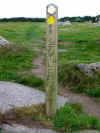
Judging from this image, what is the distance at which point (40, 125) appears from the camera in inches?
156

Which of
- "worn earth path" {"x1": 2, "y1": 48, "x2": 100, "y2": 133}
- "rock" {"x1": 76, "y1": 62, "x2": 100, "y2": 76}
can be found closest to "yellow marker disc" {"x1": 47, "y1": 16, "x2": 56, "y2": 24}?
"worn earth path" {"x1": 2, "y1": 48, "x2": 100, "y2": 133}

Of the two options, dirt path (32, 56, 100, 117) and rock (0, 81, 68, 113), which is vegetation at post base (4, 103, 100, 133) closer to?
rock (0, 81, 68, 113)

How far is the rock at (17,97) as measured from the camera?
455 cm

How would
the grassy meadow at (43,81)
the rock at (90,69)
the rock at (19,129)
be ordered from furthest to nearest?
the rock at (90,69) → the grassy meadow at (43,81) → the rock at (19,129)

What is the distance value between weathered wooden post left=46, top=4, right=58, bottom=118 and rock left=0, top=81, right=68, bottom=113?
0.62 metres

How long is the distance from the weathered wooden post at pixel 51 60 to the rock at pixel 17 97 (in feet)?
2.05

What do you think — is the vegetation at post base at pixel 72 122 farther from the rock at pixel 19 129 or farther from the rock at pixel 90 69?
the rock at pixel 90 69

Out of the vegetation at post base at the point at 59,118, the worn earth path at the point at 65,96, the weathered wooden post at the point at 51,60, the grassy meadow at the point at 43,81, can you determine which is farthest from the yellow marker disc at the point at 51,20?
the worn earth path at the point at 65,96

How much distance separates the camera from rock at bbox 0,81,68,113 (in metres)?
4.55

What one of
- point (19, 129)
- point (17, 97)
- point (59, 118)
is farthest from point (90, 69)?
point (19, 129)

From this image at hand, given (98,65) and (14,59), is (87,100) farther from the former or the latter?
(14,59)

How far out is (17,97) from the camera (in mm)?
5078

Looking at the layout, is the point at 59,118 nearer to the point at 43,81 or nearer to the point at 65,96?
the point at 65,96

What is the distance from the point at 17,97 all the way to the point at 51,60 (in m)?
1.51
